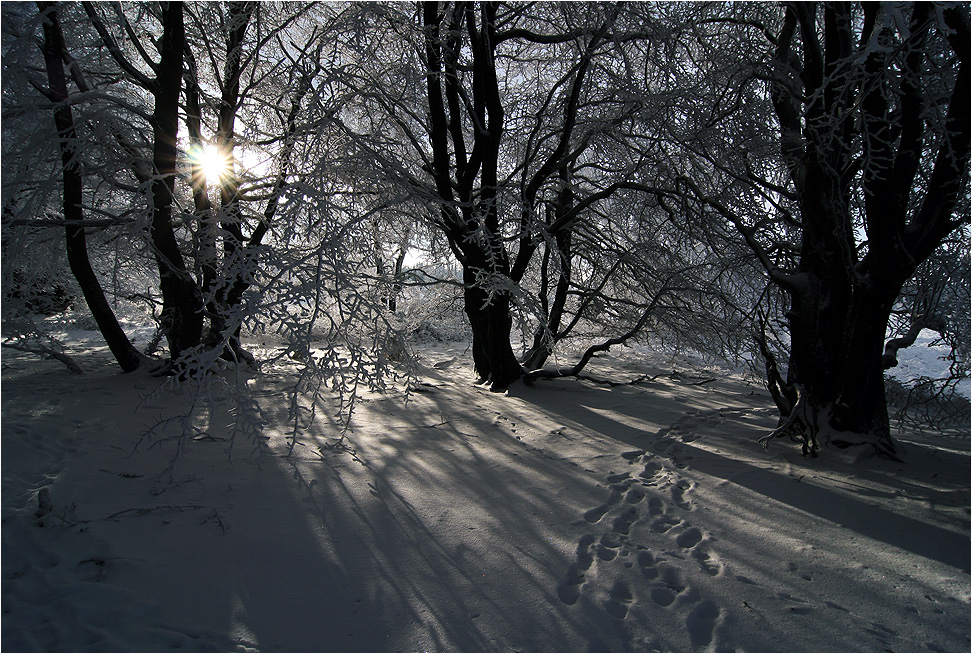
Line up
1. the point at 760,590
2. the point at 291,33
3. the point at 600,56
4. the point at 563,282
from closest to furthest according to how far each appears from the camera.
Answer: the point at 760,590 → the point at 600,56 → the point at 563,282 → the point at 291,33

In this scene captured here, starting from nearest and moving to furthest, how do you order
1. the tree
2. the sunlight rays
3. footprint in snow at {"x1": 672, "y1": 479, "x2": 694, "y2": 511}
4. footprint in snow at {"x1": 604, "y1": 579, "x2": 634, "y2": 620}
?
footprint in snow at {"x1": 604, "y1": 579, "x2": 634, "y2": 620} < footprint in snow at {"x1": 672, "y1": 479, "x2": 694, "y2": 511} < the tree < the sunlight rays

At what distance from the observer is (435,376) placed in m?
8.05

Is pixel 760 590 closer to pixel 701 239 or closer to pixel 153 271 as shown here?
pixel 701 239

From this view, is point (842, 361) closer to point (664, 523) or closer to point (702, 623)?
point (664, 523)

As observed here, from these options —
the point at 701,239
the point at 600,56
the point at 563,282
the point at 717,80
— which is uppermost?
the point at 600,56

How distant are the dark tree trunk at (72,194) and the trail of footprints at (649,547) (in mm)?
5728

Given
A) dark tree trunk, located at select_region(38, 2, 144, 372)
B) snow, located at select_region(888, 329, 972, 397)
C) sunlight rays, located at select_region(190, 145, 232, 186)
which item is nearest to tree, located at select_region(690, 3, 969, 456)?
snow, located at select_region(888, 329, 972, 397)

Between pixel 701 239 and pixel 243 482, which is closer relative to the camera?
pixel 243 482

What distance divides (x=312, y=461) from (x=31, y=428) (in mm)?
2379

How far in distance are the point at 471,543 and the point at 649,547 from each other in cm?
97

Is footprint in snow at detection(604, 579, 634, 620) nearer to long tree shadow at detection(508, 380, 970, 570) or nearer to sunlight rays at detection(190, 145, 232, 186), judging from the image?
long tree shadow at detection(508, 380, 970, 570)

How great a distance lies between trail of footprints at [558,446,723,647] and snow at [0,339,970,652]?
0.04ft

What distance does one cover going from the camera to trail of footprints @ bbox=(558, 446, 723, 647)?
230 cm

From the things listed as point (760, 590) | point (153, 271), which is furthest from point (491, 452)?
point (153, 271)
